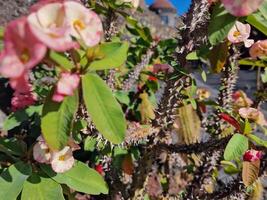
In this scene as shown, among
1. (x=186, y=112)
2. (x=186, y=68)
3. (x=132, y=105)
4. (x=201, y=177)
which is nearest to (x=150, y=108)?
(x=132, y=105)

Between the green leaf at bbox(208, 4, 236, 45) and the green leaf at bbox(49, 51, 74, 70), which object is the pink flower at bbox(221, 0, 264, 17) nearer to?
the green leaf at bbox(208, 4, 236, 45)

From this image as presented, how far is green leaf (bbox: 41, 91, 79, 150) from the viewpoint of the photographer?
712 mm

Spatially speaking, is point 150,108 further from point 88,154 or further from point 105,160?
point 105,160

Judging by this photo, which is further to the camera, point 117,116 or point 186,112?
point 186,112

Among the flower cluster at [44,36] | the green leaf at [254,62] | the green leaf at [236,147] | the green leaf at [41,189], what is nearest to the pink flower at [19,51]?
the flower cluster at [44,36]

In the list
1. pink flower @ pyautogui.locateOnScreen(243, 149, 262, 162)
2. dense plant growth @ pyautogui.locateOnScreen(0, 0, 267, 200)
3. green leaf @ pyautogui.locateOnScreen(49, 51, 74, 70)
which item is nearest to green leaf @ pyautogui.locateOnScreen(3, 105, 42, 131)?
dense plant growth @ pyautogui.locateOnScreen(0, 0, 267, 200)

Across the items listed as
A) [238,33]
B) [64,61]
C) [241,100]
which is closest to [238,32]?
[238,33]

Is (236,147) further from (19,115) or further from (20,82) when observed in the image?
(19,115)

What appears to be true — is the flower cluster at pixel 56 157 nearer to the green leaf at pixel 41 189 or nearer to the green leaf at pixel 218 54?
the green leaf at pixel 41 189

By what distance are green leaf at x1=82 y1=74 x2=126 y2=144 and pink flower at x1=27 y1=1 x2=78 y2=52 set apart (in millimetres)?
95

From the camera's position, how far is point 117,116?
2.47 ft

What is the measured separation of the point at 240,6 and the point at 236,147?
0.50m

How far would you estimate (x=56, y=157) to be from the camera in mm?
963

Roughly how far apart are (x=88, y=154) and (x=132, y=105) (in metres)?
0.45
